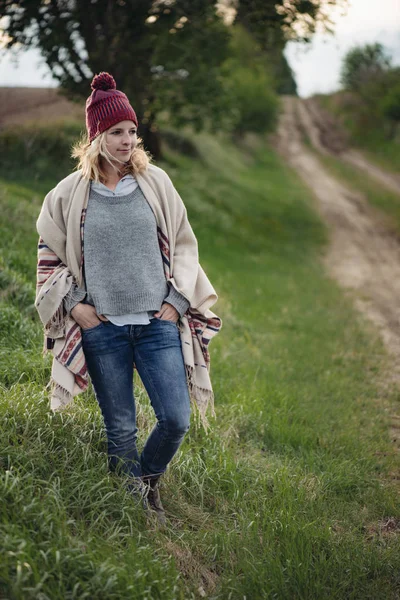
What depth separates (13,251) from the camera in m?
7.03

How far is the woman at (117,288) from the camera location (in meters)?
3.33

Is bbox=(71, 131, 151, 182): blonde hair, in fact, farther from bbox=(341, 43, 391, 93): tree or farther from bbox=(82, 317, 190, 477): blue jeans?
bbox=(341, 43, 391, 93): tree

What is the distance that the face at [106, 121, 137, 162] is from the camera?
3.38 m

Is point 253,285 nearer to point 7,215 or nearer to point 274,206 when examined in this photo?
point 7,215

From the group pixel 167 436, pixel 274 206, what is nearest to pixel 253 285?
pixel 167 436

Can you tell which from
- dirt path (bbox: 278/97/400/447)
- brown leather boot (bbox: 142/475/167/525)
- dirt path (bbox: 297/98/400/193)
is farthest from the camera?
dirt path (bbox: 297/98/400/193)

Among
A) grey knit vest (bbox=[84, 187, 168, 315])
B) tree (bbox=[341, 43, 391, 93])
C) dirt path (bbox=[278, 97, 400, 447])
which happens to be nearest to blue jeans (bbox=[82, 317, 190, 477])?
grey knit vest (bbox=[84, 187, 168, 315])

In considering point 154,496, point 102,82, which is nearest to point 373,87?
point 102,82

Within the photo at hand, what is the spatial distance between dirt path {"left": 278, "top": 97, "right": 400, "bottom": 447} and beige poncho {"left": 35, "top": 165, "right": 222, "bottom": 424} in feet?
8.68

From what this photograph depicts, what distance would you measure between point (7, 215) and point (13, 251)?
1.32 meters

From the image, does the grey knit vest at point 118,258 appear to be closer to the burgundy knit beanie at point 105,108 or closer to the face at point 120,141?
the face at point 120,141

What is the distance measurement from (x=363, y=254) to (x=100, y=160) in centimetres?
1273

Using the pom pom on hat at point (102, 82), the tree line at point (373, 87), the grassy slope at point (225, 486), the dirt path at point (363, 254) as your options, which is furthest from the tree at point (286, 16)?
the tree line at point (373, 87)

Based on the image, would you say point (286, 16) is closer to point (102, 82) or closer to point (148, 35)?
point (148, 35)
